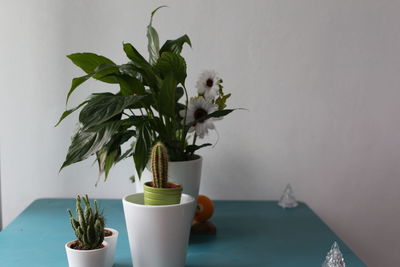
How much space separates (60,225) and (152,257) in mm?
456

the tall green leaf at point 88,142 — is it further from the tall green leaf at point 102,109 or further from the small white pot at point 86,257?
the small white pot at point 86,257

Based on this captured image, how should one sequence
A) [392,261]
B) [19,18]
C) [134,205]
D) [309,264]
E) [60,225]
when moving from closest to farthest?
1. [134,205]
2. [309,264]
3. [60,225]
4. [19,18]
5. [392,261]

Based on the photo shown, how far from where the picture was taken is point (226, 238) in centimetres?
137

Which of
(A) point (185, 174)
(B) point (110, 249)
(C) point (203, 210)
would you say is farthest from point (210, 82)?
(B) point (110, 249)

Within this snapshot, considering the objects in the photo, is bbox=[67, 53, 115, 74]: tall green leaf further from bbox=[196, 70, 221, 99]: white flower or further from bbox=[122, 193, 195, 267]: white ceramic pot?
bbox=[122, 193, 195, 267]: white ceramic pot

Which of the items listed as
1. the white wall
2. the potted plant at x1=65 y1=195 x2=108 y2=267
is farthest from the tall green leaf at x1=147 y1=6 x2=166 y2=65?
the potted plant at x1=65 y1=195 x2=108 y2=267

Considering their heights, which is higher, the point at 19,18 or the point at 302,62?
the point at 19,18

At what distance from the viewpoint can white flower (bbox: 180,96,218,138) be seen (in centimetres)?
129

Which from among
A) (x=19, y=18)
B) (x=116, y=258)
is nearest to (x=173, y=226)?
(x=116, y=258)

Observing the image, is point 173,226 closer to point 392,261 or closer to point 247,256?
point 247,256

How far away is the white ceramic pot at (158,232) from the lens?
1.08m

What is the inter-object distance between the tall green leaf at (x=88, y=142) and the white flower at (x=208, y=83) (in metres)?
0.28

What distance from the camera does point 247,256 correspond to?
1.25 meters

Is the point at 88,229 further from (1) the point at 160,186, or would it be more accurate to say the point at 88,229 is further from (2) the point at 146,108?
(2) the point at 146,108
